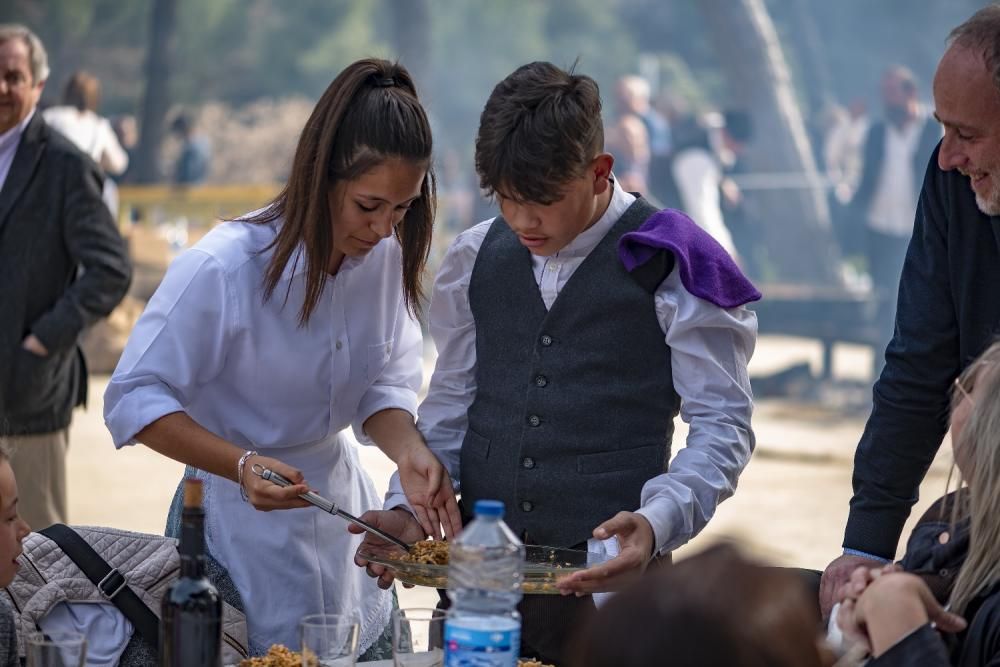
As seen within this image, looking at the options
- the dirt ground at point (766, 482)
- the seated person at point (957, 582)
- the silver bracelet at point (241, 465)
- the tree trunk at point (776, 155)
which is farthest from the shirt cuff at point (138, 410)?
the tree trunk at point (776, 155)

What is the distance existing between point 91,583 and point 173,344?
415 millimetres

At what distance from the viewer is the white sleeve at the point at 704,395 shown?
2.26 metres

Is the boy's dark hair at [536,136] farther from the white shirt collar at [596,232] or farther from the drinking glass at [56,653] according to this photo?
the drinking glass at [56,653]

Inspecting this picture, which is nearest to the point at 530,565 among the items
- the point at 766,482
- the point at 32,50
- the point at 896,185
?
the point at 32,50

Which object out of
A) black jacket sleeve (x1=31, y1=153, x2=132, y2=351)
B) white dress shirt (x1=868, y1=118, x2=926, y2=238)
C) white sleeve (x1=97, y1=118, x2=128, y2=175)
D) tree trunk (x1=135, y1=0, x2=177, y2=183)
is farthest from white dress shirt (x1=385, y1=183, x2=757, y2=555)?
tree trunk (x1=135, y1=0, x2=177, y2=183)

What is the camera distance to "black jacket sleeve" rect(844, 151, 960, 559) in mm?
2400

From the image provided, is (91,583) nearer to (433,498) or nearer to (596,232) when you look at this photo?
(433,498)

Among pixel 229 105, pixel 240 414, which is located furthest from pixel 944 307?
pixel 229 105

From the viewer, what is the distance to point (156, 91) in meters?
21.3

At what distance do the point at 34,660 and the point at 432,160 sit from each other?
1.11 metres

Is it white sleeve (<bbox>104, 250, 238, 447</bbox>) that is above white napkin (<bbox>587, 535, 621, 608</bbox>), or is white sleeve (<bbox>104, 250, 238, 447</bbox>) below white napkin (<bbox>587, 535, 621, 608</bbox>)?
above

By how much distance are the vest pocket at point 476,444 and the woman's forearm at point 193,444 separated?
1.44 feet

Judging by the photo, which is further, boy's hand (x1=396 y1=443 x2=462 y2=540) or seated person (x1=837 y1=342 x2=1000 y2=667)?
boy's hand (x1=396 y1=443 x2=462 y2=540)

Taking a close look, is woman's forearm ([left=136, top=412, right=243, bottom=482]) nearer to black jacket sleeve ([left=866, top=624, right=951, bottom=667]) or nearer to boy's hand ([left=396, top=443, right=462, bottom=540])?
boy's hand ([left=396, top=443, right=462, bottom=540])
